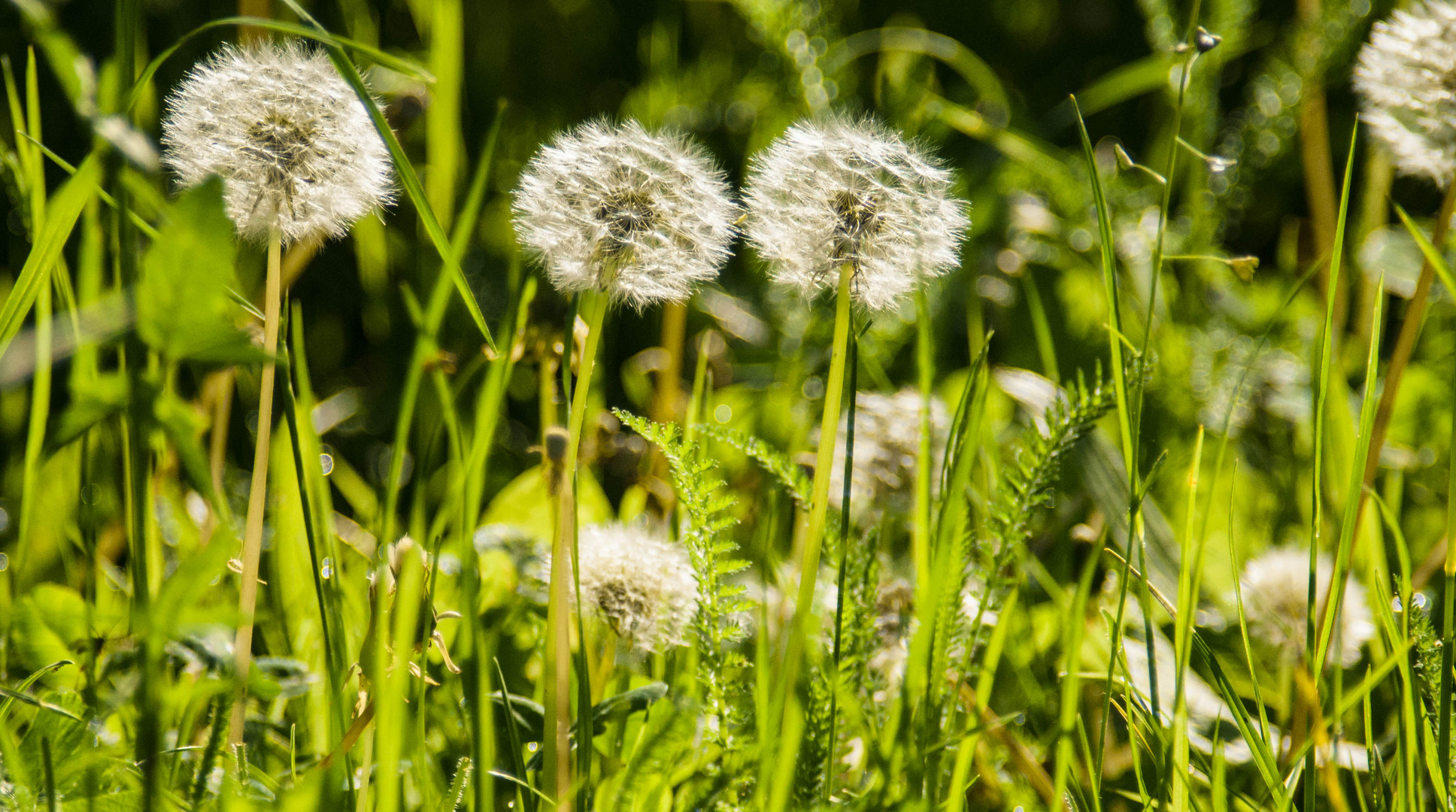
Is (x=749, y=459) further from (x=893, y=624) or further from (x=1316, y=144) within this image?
(x=1316, y=144)

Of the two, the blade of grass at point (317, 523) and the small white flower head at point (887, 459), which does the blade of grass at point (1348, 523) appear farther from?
the blade of grass at point (317, 523)

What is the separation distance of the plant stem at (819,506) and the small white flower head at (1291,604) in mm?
642

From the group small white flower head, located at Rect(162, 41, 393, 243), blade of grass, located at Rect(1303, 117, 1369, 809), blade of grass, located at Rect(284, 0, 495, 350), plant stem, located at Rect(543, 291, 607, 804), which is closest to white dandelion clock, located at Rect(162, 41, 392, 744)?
small white flower head, located at Rect(162, 41, 393, 243)

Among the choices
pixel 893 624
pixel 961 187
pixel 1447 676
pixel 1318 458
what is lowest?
pixel 893 624

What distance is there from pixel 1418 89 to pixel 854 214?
28.7 inches

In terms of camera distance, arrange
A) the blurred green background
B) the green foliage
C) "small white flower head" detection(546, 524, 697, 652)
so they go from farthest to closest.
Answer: the blurred green background < "small white flower head" detection(546, 524, 697, 652) < the green foliage

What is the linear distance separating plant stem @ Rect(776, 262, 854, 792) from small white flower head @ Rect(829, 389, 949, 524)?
0.47m

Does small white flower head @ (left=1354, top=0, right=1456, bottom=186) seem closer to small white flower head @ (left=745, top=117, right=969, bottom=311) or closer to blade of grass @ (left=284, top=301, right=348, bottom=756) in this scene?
small white flower head @ (left=745, top=117, right=969, bottom=311)

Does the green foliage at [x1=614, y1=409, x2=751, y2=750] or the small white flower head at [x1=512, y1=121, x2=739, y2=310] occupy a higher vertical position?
the small white flower head at [x1=512, y1=121, x2=739, y2=310]

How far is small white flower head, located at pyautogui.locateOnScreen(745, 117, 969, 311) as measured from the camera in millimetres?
762

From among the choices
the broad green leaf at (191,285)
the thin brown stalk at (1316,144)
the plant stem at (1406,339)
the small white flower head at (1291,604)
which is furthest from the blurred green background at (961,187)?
the broad green leaf at (191,285)

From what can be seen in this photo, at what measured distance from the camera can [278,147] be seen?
2.52 feet

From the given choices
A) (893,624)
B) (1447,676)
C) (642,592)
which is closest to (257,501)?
(642,592)

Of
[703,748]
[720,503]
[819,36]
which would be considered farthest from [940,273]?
[819,36]
